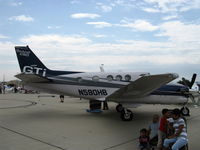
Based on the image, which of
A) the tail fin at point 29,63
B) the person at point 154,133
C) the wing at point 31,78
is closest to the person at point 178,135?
the person at point 154,133

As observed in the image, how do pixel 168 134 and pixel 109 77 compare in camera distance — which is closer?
pixel 168 134

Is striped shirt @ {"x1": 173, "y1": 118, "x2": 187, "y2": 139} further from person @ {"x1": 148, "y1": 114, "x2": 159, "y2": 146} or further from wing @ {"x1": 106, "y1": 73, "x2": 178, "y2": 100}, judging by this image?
wing @ {"x1": 106, "y1": 73, "x2": 178, "y2": 100}

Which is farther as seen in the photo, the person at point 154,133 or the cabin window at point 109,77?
the cabin window at point 109,77

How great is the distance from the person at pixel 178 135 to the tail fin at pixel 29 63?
25.4ft

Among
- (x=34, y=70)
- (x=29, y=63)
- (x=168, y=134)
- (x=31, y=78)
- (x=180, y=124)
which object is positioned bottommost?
(x=168, y=134)

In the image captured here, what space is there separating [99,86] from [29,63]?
13.9 feet

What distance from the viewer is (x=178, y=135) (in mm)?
4039

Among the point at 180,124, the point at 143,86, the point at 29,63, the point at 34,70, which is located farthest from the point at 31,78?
the point at 180,124

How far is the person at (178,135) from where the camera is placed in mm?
3883

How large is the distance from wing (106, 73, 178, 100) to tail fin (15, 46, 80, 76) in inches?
149

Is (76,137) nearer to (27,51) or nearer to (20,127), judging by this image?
(20,127)

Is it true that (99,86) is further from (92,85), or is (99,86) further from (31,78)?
(31,78)

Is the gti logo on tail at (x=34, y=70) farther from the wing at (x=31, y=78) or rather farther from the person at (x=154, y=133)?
A: the person at (x=154, y=133)

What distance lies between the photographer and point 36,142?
565 cm
